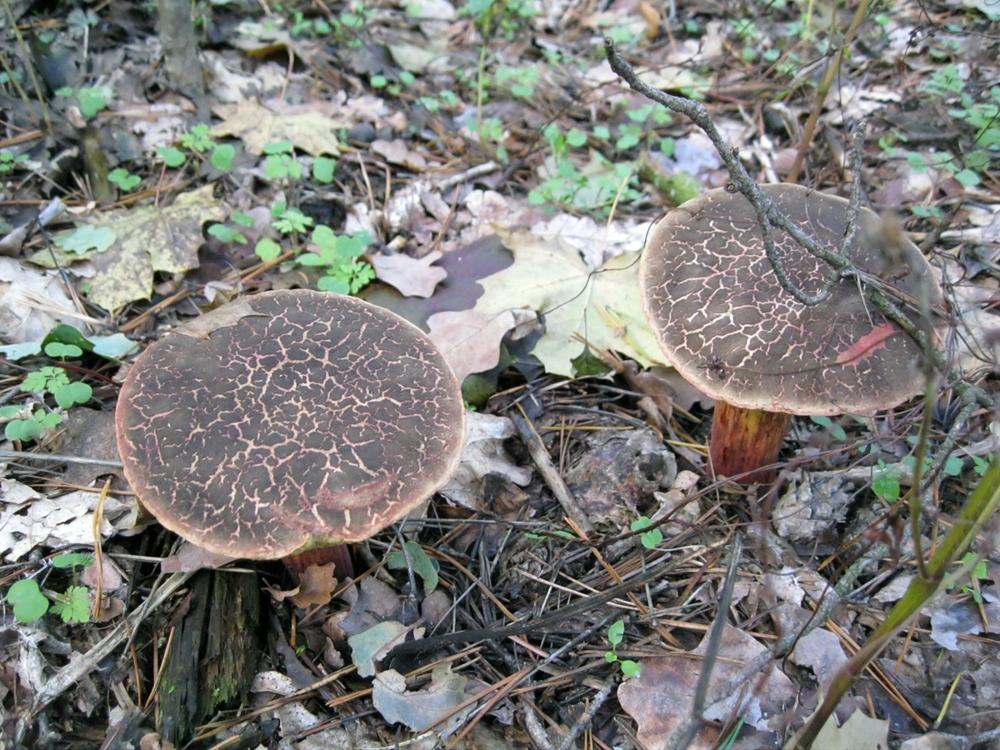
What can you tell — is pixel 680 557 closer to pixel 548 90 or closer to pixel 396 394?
pixel 396 394

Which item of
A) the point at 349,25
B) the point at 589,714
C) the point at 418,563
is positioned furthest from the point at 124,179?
the point at 589,714

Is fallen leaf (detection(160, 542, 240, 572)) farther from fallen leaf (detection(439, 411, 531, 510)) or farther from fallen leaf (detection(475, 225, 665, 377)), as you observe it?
fallen leaf (detection(475, 225, 665, 377))

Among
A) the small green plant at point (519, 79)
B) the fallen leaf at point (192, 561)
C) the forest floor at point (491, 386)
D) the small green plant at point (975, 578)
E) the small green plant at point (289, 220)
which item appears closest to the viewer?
the forest floor at point (491, 386)

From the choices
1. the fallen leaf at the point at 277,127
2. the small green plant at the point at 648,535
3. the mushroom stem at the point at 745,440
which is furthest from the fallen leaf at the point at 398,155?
the small green plant at the point at 648,535

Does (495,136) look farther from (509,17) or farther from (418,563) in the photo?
(418,563)

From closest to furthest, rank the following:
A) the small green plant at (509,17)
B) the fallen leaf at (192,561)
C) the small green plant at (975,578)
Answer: the fallen leaf at (192,561)
the small green plant at (975,578)
the small green plant at (509,17)

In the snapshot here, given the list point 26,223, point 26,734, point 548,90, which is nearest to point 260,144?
point 26,223

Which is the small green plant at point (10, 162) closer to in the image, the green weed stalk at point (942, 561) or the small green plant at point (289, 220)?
the small green plant at point (289, 220)
